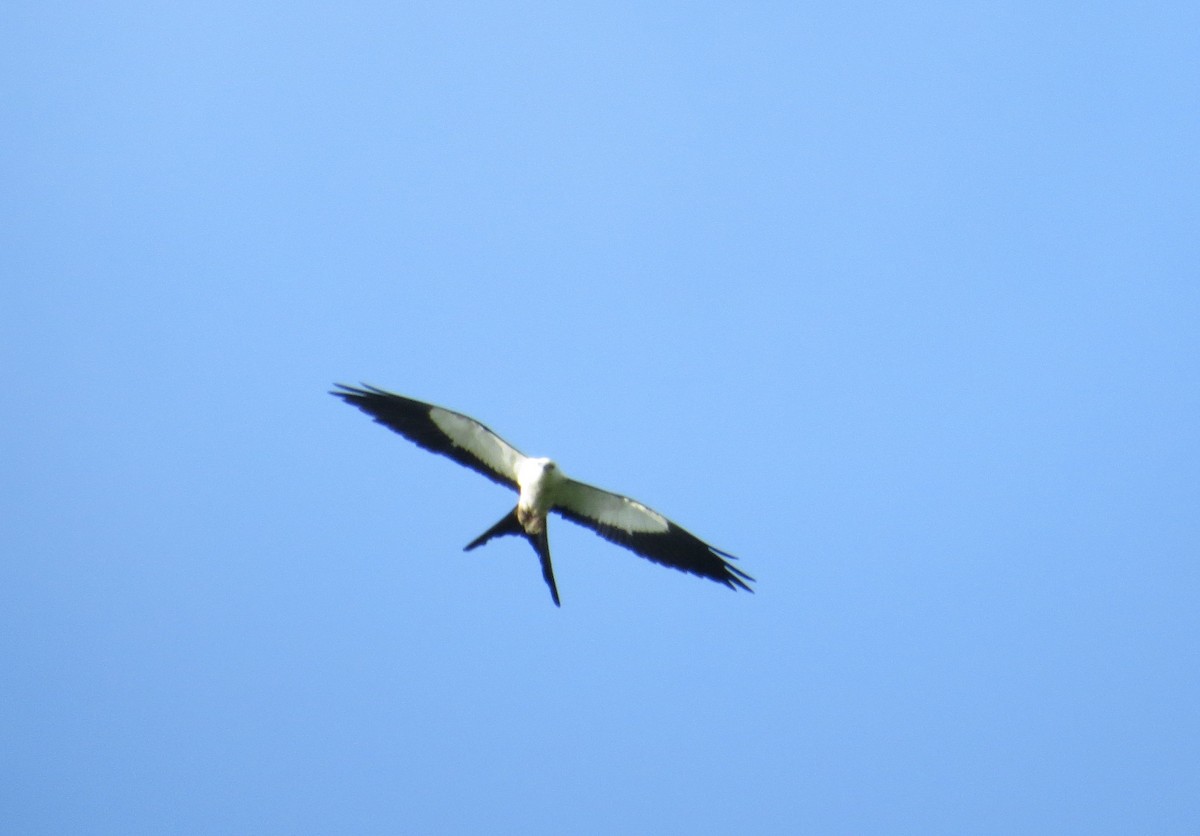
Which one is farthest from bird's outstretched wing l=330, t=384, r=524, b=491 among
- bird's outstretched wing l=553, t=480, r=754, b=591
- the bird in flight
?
bird's outstretched wing l=553, t=480, r=754, b=591

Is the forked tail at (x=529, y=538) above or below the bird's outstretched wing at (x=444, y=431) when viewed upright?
below

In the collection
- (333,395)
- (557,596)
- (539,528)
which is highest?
(333,395)

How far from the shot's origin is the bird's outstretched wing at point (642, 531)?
7.50m

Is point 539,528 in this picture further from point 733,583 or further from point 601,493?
point 733,583

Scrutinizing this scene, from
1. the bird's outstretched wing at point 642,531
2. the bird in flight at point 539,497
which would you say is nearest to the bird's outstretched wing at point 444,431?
the bird in flight at point 539,497

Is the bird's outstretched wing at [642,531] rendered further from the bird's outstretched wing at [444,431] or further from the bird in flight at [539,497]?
the bird's outstretched wing at [444,431]

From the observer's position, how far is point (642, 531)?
7840 mm

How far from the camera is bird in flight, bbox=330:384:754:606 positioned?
742 centimetres

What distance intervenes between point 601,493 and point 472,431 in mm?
1128

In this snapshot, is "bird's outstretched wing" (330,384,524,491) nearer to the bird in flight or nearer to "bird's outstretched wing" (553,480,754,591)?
the bird in flight

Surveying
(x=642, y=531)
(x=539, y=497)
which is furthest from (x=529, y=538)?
(x=642, y=531)

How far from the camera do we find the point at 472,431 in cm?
768

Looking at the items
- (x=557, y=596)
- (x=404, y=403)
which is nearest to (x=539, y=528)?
(x=557, y=596)

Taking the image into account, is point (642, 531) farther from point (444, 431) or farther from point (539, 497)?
point (444, 431)
